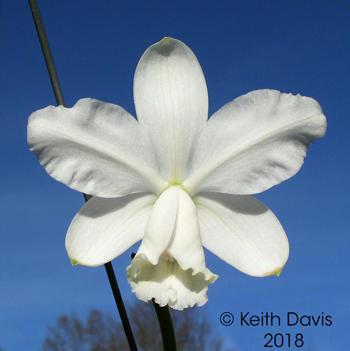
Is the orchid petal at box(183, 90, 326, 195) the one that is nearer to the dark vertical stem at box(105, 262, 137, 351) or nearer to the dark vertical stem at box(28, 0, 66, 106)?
the dark vertical stem at box(105, 262, 137, 351)

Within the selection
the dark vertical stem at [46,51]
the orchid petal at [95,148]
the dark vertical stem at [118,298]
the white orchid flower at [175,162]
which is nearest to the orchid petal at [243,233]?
the white orchid flower at [175,162]

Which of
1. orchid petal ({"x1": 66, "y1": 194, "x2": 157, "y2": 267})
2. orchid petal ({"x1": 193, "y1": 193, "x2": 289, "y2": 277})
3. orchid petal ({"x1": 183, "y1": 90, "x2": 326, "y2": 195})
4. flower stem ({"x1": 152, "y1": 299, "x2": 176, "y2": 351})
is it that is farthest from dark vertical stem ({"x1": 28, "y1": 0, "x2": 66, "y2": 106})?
flower stem ({"x1": 152, "y1": 299, "x2": 176, "y2": 351})

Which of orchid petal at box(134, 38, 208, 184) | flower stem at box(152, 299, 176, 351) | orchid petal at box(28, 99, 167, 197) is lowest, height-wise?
flower stem at box(152, 299, 176, 351)

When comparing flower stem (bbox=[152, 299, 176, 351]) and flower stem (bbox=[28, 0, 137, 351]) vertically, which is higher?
flower stem (bbox=[28, 0, 137, 351])

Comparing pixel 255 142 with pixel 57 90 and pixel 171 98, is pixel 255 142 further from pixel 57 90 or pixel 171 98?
pixel 57 90

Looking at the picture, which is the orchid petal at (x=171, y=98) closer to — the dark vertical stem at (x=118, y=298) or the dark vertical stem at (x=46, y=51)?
the dark vertical stem at (x=46, y=51)
